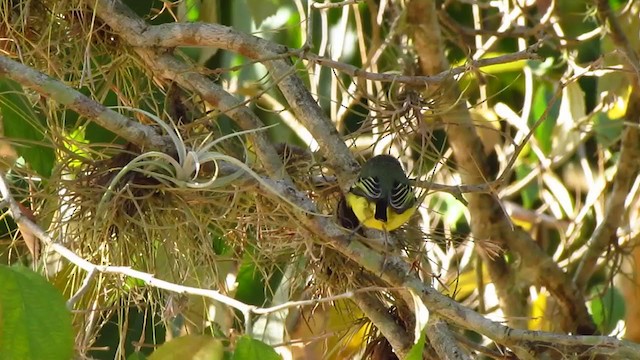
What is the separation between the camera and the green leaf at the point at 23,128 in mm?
1573

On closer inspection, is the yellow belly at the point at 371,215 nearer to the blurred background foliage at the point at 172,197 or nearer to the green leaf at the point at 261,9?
the blurred background foliage at the point at 172,197

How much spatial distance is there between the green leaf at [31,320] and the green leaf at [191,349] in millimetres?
165

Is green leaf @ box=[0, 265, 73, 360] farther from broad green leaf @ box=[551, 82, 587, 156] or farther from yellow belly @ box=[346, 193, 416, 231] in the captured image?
broad green leaf @ box=[551, 82, 587, 156]

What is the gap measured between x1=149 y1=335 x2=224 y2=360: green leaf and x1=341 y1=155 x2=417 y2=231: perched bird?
39 centimetres

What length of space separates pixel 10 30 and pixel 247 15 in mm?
710

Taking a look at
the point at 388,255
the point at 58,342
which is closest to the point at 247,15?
the point at 388,255

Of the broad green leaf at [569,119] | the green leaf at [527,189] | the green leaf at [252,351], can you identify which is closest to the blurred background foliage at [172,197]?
the green leaf at [252,351]

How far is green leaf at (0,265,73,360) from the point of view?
0.94 m

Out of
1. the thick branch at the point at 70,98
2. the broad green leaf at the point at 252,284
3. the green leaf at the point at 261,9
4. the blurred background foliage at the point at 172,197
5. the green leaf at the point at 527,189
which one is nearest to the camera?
the thick branch at the point at 70,98

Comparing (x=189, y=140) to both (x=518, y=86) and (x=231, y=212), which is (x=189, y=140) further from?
(x=518, y=86)

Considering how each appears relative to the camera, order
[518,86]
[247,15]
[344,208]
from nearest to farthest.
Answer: [344,208] → [247,15] → [518,86]

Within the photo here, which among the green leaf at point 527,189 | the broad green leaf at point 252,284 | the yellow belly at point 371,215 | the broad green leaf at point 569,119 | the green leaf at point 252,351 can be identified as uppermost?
the green leaf at point 252,351

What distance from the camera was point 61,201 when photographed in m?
1.44

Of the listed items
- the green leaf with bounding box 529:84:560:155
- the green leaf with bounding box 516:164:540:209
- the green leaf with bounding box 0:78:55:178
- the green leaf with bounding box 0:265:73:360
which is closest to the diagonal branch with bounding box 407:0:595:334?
the green leaf with bounding box 529:84:560:155
